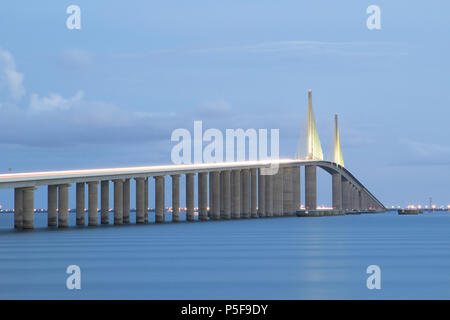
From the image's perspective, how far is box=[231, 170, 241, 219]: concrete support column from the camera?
13175cm

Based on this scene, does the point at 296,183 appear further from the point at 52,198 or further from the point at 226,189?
the point at 52,198

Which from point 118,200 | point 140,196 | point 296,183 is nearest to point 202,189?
point 140,196

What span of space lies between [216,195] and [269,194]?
18.7 metres

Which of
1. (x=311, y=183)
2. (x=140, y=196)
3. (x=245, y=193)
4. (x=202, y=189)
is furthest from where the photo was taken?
(x=311, y=183)

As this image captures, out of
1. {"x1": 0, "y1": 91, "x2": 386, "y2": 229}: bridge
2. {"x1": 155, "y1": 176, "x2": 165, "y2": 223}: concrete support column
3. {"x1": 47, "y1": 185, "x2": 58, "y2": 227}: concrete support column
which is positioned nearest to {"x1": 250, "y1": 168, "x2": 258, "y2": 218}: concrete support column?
{"x1": 0, "y1": 91, "x2": 386, "y2": 229}: bridge

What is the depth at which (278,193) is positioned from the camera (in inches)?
5773

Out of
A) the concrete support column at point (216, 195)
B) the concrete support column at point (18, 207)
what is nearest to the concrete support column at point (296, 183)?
the concrete support column at point (216, 195)

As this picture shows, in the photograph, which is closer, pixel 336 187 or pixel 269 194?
pixel 269 194

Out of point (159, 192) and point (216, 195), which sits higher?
point (159, 192)

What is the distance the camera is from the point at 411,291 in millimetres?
34281

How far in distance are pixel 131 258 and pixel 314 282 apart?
619 inches

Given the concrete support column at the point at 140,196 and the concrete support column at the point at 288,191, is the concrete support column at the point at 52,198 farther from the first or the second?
the concrete support column at the point at 288,191

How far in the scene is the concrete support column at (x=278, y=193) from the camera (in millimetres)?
145500

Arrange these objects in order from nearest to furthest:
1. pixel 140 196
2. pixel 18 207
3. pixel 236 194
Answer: pixel 18 207 < pixel 140 196 < pixel 236 194
